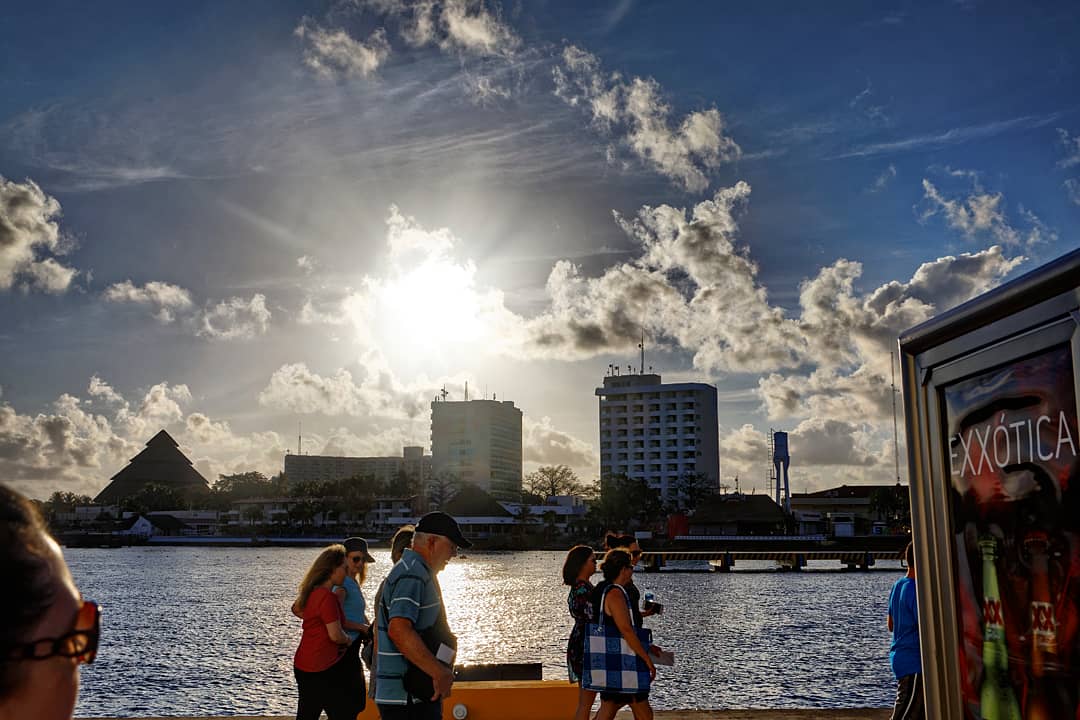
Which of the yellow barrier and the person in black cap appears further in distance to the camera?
the yellow barrier

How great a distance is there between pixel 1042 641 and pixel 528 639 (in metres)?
41.0

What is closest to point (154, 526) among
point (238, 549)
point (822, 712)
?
point (238, 549)

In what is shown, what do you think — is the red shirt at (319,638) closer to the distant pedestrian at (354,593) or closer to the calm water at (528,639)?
the distant pedestrian at (354,593)

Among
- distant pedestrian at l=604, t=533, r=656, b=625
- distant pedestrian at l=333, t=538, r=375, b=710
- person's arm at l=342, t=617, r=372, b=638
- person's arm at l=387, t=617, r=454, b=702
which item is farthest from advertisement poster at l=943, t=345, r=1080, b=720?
person's arm at l=342, t=617, r=372, b=638

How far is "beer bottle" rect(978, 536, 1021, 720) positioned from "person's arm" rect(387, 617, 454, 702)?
2.94 metres

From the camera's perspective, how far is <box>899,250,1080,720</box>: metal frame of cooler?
3.02 meters

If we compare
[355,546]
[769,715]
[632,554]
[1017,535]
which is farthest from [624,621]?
[1017,535]

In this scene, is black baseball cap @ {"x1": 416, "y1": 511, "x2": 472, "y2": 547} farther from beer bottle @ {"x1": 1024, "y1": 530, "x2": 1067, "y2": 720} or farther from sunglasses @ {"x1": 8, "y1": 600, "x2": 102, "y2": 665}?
sunglasses @ {"x1": 8, "y1": 600, "x2": 102, "y2": 665}

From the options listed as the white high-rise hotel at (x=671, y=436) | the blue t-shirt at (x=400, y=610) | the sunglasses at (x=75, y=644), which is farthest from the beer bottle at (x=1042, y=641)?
the white high-rise hotel at (x=671, y=436)

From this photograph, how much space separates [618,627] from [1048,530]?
15.6 feet

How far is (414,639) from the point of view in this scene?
17.2 feet

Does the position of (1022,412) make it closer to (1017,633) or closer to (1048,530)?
(1048,530)

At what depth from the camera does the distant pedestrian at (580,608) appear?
7.68m

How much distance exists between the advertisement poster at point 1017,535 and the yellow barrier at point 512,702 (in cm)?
615
